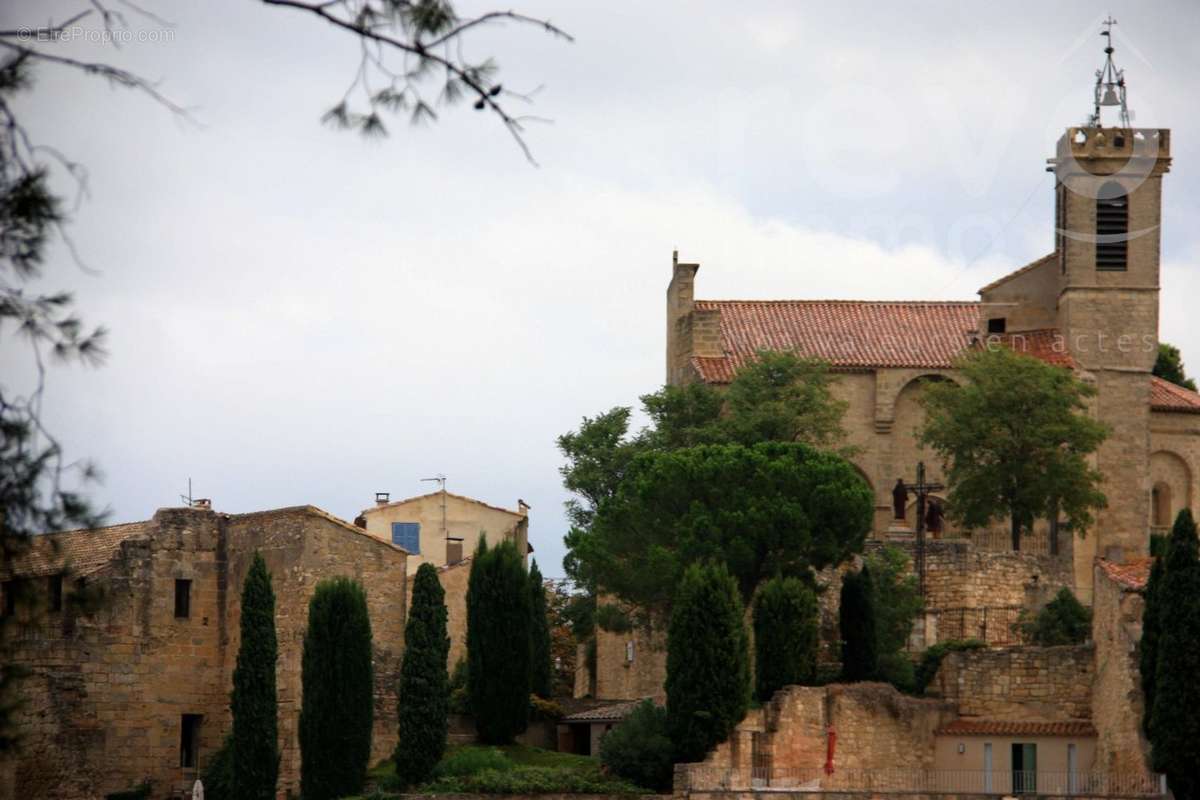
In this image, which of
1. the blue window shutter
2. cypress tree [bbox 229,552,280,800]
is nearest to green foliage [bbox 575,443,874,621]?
cypress tree [bbox 229,552,280,800]

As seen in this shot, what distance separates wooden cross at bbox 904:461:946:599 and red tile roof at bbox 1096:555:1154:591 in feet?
21.5

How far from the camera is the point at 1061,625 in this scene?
49.7 metres

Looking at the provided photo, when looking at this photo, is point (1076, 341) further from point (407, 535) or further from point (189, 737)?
point (189, 737)

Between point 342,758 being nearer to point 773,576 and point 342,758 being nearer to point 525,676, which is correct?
point 525,676

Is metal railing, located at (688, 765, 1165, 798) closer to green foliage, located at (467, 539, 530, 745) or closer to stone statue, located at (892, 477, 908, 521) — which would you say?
green foliage, located at (467, 539, 530, 745)

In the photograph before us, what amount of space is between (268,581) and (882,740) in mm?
12785

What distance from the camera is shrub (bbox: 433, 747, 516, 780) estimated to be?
45938 mm

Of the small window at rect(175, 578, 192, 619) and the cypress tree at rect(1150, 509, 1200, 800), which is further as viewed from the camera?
the small window at rect(175, 578, 192, 619)

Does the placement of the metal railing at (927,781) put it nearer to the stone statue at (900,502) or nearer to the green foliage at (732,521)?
the green foliage at (732,521)

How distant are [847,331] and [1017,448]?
9826 mm

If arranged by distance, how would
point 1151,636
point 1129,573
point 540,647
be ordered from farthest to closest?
1. point 540,647
2. point 1129,573
3. point 1151,636

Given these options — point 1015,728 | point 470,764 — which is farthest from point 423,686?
point 1015,728

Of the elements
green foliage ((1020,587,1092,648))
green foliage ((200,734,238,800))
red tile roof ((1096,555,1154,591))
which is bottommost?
green foliage ((200,734,238,800))

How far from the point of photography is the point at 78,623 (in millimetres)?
52531
